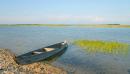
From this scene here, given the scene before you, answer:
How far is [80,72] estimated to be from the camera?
52.5 feet

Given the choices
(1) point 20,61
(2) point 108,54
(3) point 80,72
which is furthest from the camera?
(2) point 108,54

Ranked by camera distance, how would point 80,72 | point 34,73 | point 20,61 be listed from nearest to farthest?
point 34,73, point 80,72, point 20,61

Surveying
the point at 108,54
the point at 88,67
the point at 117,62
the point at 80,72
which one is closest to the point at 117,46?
the point at 108,54

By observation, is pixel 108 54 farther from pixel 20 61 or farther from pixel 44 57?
pixel 20 61

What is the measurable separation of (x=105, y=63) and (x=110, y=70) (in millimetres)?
2701

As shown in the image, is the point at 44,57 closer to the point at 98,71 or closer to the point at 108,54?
the point at 98,71

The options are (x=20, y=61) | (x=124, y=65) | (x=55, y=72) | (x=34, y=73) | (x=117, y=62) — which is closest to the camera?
(x=34, y=73)

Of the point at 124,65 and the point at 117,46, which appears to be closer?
the point at 124,65

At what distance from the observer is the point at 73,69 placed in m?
16.8

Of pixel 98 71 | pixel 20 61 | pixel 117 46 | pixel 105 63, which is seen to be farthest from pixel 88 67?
pixel 117 46

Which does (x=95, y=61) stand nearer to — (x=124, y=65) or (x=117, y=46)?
(x=124, y=65)

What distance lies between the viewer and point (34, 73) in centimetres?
1298

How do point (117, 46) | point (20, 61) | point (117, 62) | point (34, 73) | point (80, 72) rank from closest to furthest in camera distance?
point (34, 73)
point (80, 72)
point (20, 61)
point (117, 62)
point (117, 46)

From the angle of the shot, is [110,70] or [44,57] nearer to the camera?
[110,70]
